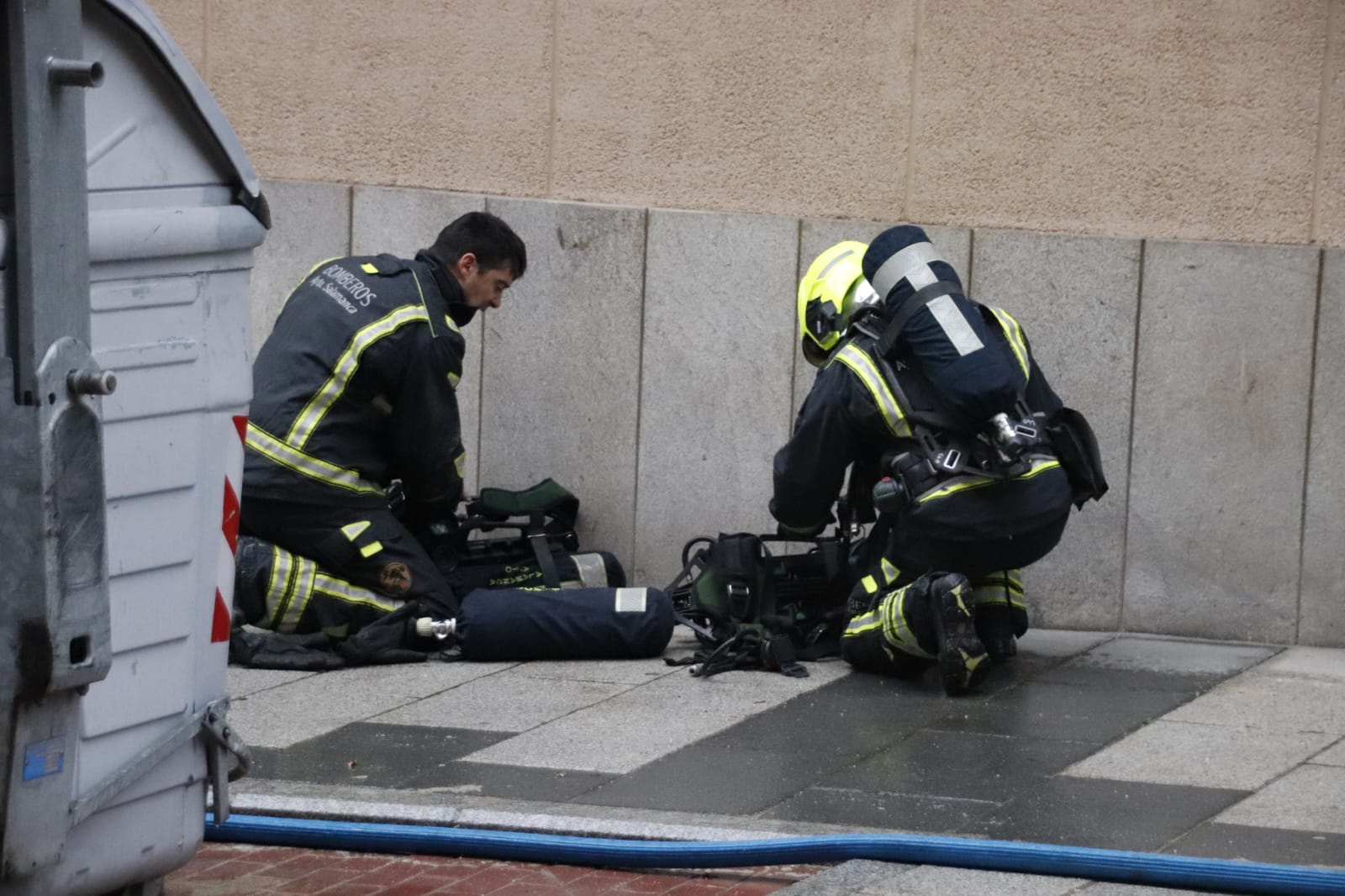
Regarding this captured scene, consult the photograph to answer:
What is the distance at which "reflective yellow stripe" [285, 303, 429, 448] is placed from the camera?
6418 mm

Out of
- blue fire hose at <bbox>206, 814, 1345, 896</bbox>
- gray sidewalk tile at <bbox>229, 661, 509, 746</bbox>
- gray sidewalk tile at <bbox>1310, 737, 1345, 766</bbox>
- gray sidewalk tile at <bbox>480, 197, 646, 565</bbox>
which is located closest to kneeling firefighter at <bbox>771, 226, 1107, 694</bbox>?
gray sidewalk tile at <bbox>1310, 737, 1345, 766</bbox>

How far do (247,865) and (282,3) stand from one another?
14.5 ft

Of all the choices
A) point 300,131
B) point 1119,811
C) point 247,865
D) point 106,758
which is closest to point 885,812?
point 1119,811

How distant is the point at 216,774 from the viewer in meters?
3.76

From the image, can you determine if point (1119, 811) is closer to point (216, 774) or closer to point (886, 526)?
point (886, 526)

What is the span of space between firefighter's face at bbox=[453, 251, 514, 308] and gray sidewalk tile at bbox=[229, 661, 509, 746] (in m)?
1.33

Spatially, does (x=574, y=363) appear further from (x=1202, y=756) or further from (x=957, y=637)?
(x=1202, y=756)

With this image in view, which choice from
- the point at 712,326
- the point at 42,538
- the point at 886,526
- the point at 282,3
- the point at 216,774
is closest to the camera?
the point at 42,538

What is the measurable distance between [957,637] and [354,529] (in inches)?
83.9

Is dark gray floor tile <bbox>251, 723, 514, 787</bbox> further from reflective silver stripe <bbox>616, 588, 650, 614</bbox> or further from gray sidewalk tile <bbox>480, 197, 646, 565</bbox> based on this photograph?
gray sidewalk tile <bbox>480, 197, 646, 565</bbox>

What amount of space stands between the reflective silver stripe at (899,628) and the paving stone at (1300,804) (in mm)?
1330

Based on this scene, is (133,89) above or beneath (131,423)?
above

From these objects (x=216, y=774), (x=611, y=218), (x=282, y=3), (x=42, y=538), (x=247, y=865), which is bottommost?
(x=247, y=865)

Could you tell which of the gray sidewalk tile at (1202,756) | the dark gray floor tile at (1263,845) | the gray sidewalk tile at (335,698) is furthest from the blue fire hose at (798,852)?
the gray sidewalk tile at (335,698)
